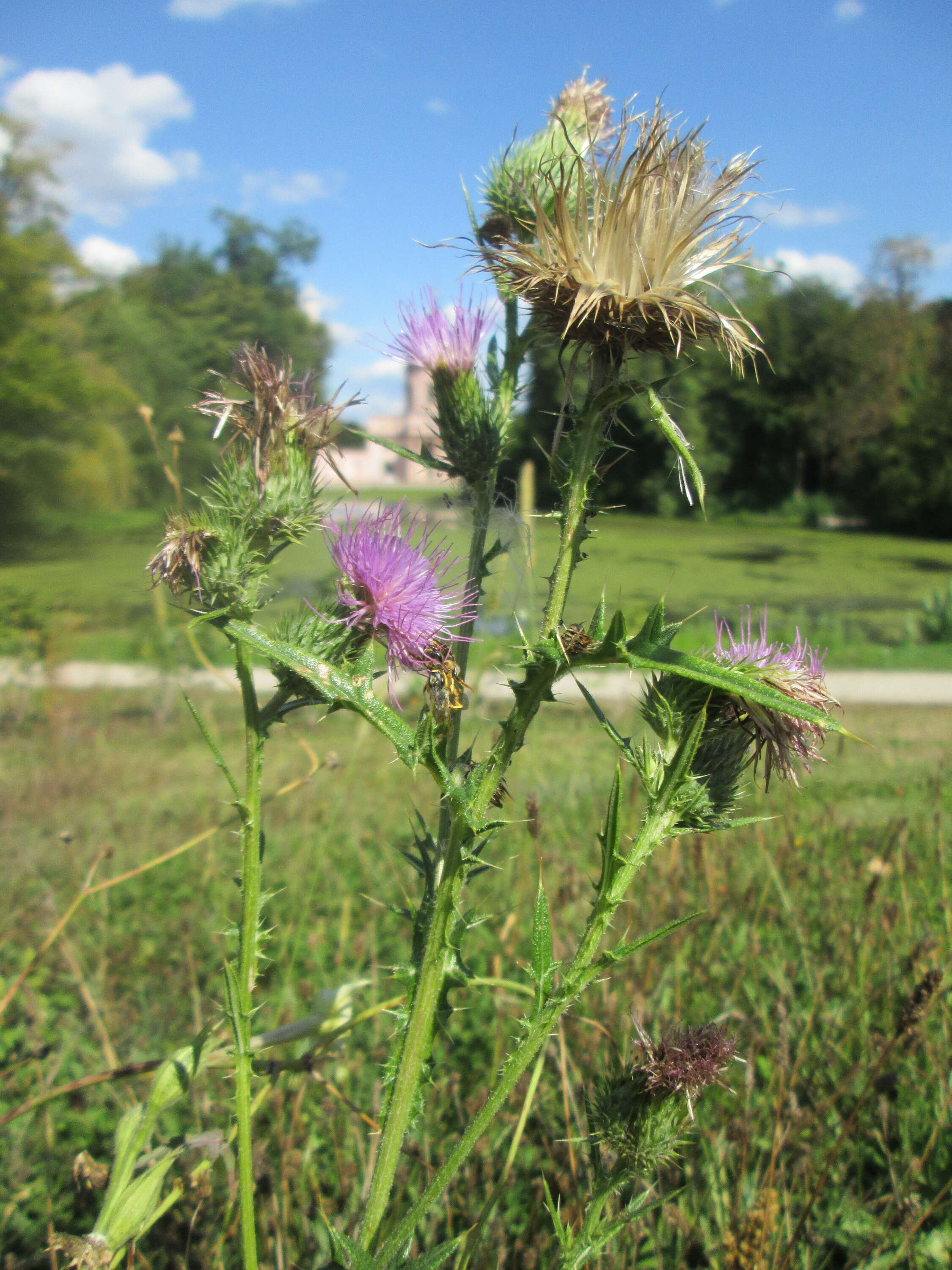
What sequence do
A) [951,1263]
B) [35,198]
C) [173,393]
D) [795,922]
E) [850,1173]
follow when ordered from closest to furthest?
1. [951,1263]
2. [850,1173]
3. [795,922]
4. [35,198]
5. [173,393]

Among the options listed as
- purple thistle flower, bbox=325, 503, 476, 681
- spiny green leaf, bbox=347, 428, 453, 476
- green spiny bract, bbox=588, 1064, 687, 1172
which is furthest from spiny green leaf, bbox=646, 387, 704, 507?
green spiny bract, bbox=588, 1064, 687, 1172

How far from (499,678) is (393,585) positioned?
5523 millimetres

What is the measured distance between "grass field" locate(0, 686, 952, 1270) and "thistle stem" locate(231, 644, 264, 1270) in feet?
0.62

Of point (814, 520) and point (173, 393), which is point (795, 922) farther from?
point (814, 520)

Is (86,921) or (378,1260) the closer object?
(378,1260)

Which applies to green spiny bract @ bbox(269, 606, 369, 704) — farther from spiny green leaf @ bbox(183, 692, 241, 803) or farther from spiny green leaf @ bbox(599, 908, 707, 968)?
spiny green leaf @ bbox(599, 908, 707, 968)

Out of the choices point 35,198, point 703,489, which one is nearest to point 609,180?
point 703,489

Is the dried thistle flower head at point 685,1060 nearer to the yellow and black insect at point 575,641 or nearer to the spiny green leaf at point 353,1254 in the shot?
the spiny green leaf at point 353,1254

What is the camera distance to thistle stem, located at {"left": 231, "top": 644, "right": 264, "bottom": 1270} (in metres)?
0.89

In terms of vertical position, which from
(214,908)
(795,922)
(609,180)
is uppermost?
(609,180)

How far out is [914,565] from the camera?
2330 cm

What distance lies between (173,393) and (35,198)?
19.0 feet

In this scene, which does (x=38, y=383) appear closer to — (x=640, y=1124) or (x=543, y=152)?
(x=543, y=152)

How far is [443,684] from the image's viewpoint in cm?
99
